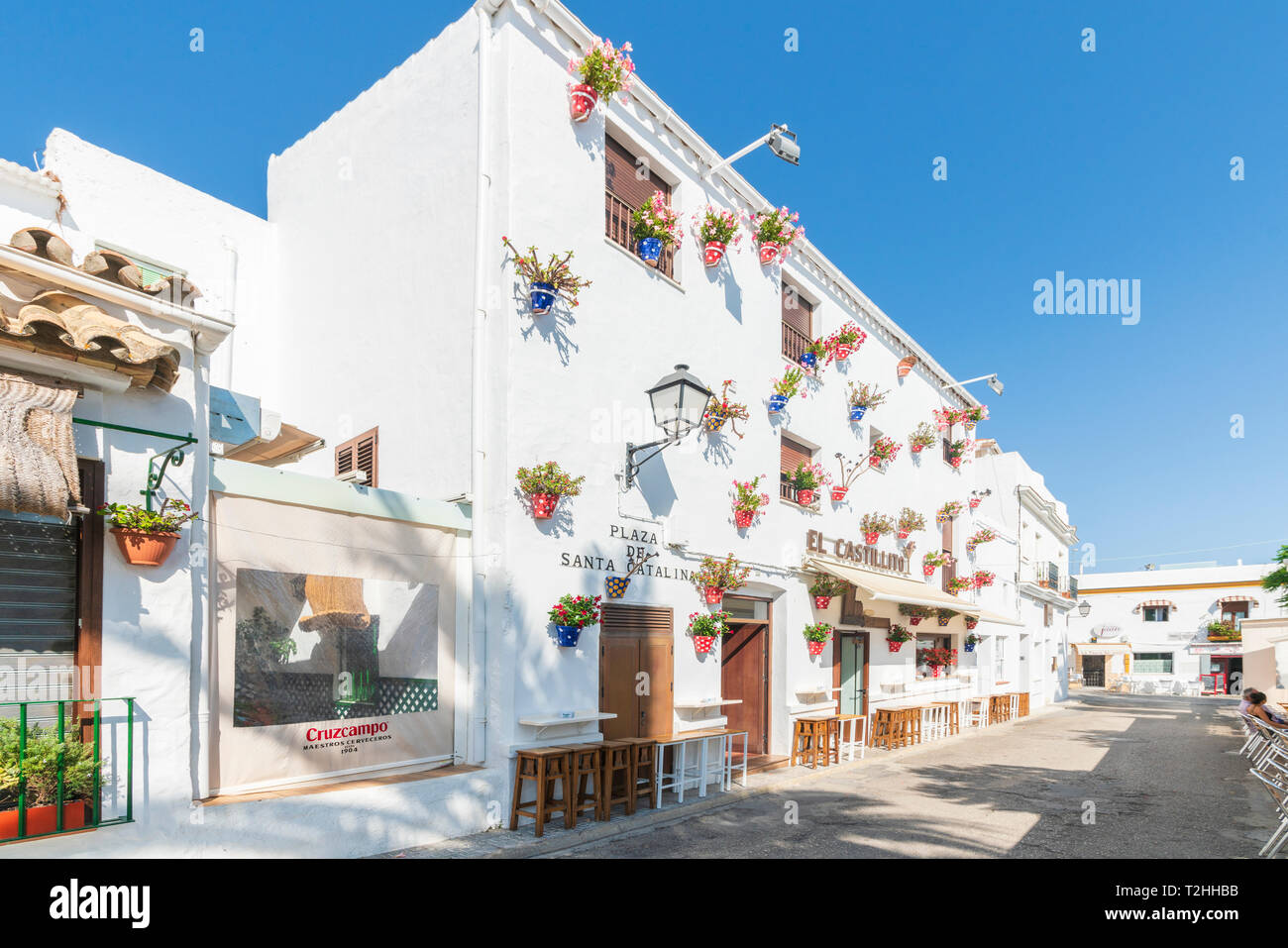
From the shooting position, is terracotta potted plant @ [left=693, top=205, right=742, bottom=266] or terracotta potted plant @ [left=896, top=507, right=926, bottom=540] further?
terracotta potted plant @ [left=896, top=507, right=926, bottom=540]

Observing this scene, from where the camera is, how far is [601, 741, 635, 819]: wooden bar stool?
7.98 metres

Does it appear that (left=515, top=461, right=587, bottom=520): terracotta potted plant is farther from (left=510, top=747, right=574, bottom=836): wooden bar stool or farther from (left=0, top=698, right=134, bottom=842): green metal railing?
(left=0, top=698, right=134, bottom=842): green metal railing

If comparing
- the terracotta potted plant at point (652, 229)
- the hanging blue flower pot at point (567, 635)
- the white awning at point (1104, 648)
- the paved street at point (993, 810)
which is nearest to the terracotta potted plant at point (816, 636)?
the paved street at point (993, 810)

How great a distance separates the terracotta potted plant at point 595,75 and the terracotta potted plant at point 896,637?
11584mm

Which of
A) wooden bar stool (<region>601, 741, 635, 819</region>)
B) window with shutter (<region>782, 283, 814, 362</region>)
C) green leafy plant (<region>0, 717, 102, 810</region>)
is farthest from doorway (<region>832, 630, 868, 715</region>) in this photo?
green leafy plant (<region>0, 717, 102, 810</region>)

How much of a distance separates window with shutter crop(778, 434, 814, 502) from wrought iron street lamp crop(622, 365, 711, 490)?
163 inches

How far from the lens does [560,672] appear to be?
822 cm

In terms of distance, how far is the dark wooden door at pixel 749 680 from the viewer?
473 inches

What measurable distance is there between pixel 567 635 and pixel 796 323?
8.09 meters

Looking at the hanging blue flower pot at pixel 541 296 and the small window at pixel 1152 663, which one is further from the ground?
the hanging blue flower pot at pixel 541 296

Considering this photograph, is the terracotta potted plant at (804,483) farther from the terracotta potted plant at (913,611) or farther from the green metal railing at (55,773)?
the green metal railing at (55,773)

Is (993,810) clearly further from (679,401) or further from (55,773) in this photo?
(55,773)

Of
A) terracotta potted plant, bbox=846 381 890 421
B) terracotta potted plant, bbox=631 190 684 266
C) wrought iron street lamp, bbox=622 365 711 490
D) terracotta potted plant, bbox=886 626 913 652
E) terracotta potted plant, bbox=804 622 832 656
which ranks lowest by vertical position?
terracotta potted plant, bbox=886 626 913 652
